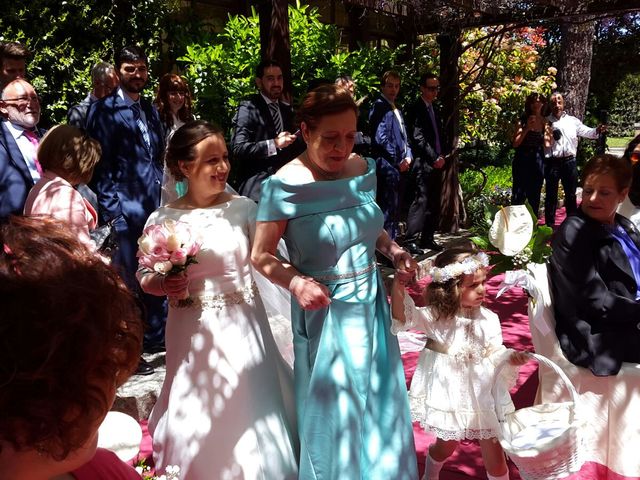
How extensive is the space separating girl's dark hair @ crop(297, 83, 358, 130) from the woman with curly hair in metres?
1.94

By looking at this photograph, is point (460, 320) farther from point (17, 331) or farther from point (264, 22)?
point (264, 22)

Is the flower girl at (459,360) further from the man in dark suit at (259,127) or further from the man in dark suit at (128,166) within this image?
the man in dark suit at (259,127)

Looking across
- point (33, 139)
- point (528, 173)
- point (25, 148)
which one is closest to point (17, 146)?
point (25, 148)

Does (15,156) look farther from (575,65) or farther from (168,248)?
(575,65)

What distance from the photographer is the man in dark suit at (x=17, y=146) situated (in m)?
4.15

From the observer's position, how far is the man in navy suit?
25.9 ft

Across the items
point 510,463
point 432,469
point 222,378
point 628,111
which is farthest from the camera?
point 628,111

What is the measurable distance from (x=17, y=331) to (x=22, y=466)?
0.87 ft

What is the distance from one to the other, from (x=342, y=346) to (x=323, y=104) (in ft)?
3.59

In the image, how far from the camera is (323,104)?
2979 millimetres

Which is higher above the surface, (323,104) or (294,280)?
(323,104)

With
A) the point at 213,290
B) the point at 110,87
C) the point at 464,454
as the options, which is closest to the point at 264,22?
the point at 110,87

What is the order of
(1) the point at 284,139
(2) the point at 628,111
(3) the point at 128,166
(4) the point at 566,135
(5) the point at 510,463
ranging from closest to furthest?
1. (5) the point at 510,463
2. (3) the point at 128,166
3. (1) the point at 284,139
4. (4) the point at 566,135
5. (2) the point at 628,111

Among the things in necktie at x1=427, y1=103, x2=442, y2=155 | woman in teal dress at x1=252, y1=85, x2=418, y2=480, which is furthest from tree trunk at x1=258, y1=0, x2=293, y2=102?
Result: woman in teal dress at x1=252, y1=85, x2=418, y2=480
